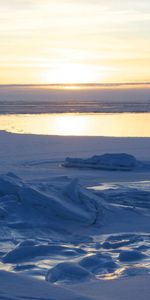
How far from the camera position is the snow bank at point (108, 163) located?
12.7m

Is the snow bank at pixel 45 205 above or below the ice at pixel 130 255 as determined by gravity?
above

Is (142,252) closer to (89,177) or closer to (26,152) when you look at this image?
(89,177)

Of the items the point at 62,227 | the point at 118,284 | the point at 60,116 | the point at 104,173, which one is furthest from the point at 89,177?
the point at 60,116

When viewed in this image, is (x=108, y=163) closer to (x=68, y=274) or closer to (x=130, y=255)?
(x=130, y=255)

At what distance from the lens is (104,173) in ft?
40.0

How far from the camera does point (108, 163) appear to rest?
12.8 m

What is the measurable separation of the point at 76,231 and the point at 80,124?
755 inches

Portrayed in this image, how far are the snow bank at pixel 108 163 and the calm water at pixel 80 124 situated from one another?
8.23 metres

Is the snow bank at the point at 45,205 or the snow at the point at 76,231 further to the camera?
the snow bank at the point at 45,205

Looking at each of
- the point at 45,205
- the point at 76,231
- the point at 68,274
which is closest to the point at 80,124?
the point at 45,205

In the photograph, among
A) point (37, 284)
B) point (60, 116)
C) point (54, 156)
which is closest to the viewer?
point (37, 284)

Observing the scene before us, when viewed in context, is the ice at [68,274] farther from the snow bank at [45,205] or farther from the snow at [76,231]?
the snow bank at [45,205]

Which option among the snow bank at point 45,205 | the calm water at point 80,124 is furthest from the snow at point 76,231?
the calm water at point 80,124

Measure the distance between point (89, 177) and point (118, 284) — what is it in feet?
21.2
